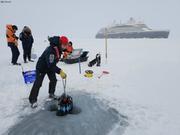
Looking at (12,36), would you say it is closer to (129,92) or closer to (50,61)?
(50,61)

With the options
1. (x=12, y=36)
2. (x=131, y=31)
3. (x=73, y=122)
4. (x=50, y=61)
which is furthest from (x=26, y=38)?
(x=131, y=31)

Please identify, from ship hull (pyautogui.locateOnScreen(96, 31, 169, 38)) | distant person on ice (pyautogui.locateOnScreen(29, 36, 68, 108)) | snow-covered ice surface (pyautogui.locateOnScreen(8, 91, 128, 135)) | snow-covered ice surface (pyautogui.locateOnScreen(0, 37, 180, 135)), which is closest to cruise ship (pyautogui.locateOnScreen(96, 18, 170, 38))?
ship hull (pyautogui.locateOnScreen(96, 31, 169, 38))

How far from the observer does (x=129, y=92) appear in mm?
5539

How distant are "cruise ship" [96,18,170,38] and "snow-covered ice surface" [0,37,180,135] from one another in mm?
20107

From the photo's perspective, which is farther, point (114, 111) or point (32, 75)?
point (32, 75)

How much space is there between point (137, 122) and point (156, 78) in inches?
117

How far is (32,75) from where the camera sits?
6.30m

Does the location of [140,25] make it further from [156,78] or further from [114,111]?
[114,111]

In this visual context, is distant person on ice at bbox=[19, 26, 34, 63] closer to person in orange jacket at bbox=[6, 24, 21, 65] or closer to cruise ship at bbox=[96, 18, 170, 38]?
person in orange jacket at bbox=[6, 24, 21, 65]

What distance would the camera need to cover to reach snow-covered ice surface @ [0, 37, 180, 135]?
4004mm

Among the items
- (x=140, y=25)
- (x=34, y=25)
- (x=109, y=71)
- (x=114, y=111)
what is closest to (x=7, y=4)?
(x=34, y=25)

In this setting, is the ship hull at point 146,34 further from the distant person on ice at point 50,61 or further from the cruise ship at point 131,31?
the distant person on ice at point 50,61

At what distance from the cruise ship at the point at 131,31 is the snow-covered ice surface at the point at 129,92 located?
66.0ft

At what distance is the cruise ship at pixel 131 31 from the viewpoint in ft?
91.2
